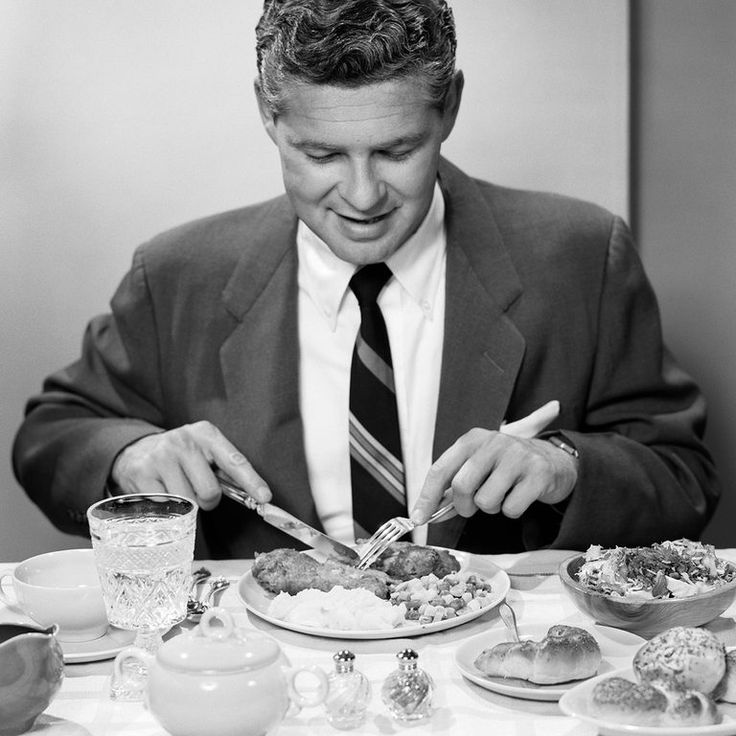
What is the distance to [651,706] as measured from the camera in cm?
110

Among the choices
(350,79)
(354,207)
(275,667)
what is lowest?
(275,667)

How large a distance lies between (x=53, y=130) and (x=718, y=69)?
1531mm

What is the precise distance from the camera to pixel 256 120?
108 inches

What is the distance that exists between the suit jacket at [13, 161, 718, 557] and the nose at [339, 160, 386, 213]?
33cm

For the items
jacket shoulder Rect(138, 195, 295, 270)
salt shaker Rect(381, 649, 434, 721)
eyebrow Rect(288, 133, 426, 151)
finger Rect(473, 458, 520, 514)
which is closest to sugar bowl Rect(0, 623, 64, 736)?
salt shaker Rect(381, 649, 434, 721)

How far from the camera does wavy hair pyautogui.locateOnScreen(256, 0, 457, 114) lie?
73.2 inches

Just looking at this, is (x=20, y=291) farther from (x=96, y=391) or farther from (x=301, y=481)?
(x=301, y=481)

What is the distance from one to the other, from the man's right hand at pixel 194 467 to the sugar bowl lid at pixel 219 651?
644mm

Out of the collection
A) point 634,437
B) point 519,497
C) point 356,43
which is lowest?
point 634,437

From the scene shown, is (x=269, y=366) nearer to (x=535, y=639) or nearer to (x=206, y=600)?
(x=206, y=600)

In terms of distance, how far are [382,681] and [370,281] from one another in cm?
102

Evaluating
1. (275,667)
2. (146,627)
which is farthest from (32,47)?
(275,667)

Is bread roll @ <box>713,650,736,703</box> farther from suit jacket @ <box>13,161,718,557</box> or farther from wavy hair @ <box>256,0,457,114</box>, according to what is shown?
wavy hair @ <box>256,0,457,114</box>

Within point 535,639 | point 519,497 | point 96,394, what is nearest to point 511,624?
point 535,639
